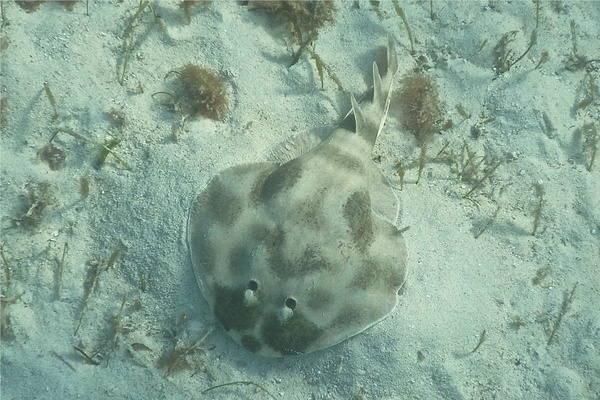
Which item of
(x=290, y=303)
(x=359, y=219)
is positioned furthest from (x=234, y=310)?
(x=359, y=219)

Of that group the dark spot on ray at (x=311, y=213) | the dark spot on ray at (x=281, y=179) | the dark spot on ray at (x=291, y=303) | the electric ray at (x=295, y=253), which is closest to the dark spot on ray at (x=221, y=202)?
the electric ray at (x=295, y=253)

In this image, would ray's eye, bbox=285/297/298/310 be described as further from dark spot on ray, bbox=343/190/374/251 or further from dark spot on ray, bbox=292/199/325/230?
dark spot on ray, bbox=343/190/374/251

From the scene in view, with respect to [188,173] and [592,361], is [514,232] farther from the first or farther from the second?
[188,173]

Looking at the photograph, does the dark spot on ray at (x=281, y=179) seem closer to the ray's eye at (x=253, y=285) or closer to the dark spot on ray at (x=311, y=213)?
the dark spot on ray at (x=311, y=213)

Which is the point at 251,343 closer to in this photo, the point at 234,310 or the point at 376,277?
the point at 234,310

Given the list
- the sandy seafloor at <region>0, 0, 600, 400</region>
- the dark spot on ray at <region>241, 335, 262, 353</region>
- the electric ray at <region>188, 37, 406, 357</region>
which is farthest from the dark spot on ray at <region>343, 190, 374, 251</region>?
the dark spot on ray at <region>241, 335, 262, 353</region>

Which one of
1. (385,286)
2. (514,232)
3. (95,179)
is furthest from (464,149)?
(95,179)
